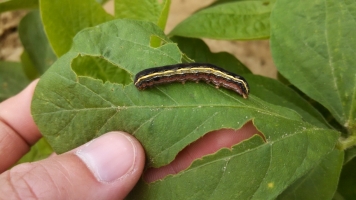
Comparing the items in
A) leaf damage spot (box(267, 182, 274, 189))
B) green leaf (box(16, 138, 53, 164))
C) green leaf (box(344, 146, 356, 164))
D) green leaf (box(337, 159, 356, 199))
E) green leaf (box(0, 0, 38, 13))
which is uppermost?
green leaf (box(0, 0, 38, 13))

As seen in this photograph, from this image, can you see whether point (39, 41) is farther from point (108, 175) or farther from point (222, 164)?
point (222, 164)

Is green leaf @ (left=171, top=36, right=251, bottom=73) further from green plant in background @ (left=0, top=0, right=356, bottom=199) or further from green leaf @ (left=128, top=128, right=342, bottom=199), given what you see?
green leaf @ (left=128, top=128, right=342, bottom=199)

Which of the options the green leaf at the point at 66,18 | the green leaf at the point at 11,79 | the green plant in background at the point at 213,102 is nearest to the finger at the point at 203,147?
the green plant in background at the point at 213,102

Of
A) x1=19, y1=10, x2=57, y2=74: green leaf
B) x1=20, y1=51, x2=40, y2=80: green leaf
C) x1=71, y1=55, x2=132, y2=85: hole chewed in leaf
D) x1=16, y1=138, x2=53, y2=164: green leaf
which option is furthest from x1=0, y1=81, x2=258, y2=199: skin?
x1=20, y1=51, x2=40, y2=80: green leaf

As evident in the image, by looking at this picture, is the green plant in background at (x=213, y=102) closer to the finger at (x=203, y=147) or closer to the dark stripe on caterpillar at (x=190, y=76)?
the dark stripe on caterpillar at (x=190, y=76)

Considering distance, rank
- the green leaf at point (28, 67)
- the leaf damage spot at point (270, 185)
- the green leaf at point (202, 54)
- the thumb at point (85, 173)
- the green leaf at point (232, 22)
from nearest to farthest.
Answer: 1. the leaf damage spot at point (270, 185)
2. the thumb at point (85, 173)
3. the green leaf at point (232, 22)
4. the green leaf at point (202, 54)
5. the green leaf at point (28, 67)
